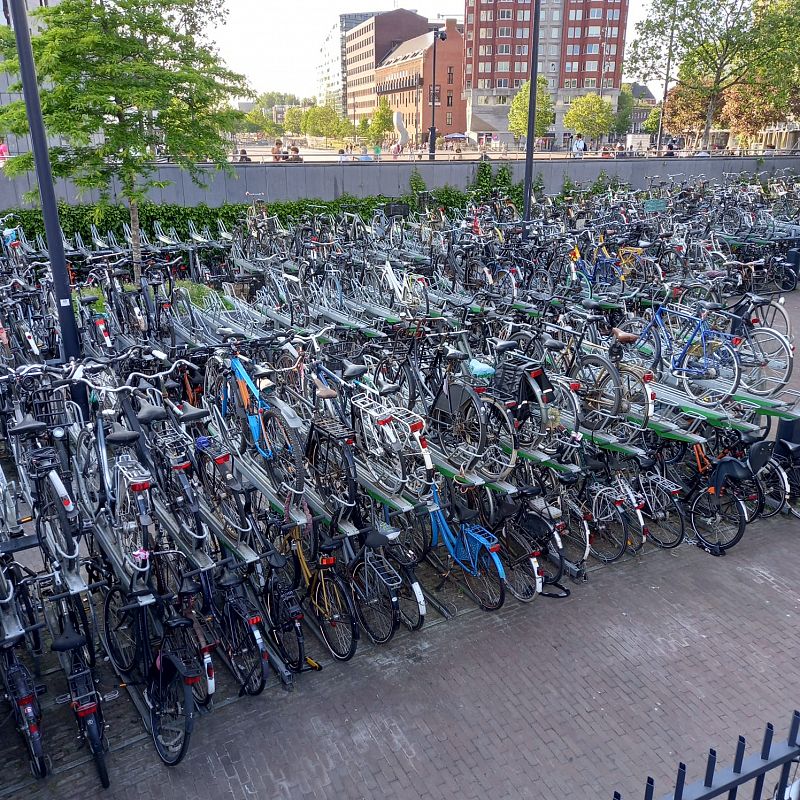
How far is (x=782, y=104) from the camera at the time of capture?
33.9m

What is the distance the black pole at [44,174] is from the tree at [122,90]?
3996 millimetres

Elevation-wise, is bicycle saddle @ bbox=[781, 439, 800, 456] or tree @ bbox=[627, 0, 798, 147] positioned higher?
tree @ bbox=[627, 0, 798, 147]

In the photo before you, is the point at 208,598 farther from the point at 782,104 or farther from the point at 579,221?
the point at 782,104

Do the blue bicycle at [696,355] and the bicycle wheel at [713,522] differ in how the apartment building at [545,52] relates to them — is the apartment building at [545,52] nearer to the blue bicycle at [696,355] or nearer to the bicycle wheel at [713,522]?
the blue bicycle at [696,355]

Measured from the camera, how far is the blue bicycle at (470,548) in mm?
6391

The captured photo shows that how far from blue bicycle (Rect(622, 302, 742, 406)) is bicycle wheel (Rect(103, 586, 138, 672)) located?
5.76 meters

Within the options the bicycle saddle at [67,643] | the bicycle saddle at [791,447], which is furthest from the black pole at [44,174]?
the bicycle saddle at [791,447]

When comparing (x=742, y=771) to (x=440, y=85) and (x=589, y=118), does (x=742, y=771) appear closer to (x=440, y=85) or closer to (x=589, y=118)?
(x=589, y=118)

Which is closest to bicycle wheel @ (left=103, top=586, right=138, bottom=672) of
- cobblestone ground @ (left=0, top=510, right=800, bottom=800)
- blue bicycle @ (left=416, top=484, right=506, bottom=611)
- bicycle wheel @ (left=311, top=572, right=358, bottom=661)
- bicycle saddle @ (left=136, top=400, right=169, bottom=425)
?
cobblestone ground @ (left=0, top=510, right=800, bottom=800)

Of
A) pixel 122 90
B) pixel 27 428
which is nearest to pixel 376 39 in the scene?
pixel 122 90

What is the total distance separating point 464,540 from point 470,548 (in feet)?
Answer: 0.31

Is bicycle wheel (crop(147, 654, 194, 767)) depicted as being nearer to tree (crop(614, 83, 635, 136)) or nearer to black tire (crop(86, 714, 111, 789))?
black tire (crop(86, 714, 111, 789))

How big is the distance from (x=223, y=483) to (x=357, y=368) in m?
1.53

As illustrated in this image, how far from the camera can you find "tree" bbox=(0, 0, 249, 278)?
437 inches
